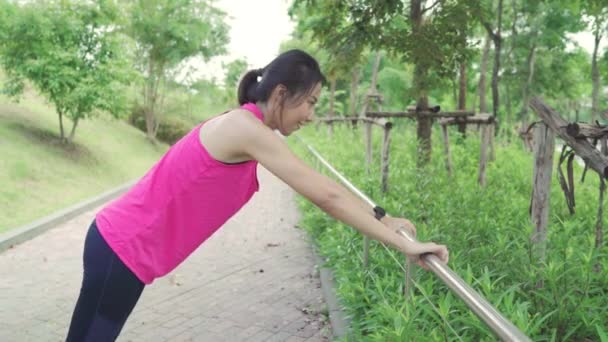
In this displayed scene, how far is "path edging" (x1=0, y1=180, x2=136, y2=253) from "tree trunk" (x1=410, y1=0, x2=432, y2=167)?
17.5 ft

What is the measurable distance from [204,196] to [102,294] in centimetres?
54

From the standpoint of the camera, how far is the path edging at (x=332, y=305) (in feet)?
12.8

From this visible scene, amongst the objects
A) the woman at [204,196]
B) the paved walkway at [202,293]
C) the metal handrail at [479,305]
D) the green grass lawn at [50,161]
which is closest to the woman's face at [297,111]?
the woman at [204,196]

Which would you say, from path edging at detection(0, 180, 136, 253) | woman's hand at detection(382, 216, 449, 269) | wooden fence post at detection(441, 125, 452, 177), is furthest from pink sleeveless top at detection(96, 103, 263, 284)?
wooden fence post at detection(441, 125, 452, 177)

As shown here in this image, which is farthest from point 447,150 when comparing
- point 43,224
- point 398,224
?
point 398,224

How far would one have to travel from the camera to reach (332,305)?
14.5 ft

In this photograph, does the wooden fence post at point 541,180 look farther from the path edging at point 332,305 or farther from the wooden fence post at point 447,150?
the wooden fence post at point 447,150

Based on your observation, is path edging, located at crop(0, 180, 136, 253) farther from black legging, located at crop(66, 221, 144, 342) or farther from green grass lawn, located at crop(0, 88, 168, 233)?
black legging, located at crop(66, 221, 144, 342)

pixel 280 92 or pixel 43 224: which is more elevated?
pixel 280 92

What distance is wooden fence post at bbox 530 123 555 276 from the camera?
3.64 m

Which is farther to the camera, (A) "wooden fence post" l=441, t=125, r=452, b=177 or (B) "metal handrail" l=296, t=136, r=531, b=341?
(A) "wooden fence post" l=441, t=125, r=452, b=177

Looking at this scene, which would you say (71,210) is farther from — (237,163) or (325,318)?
(237,163)

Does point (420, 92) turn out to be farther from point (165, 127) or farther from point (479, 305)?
point (165, 127)

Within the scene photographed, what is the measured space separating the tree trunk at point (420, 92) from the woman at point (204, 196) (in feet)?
18.0
